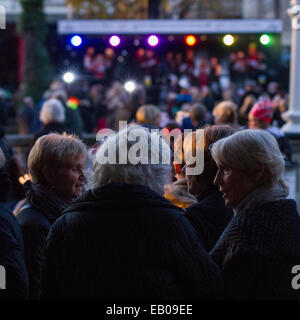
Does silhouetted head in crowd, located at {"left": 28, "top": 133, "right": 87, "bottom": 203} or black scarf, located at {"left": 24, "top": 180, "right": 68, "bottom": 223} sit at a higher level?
silhouetted head in crowd, located at {"left": 28, "top": 133, "right": 87, "bottom": 203}

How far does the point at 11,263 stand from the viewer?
9.62 ft

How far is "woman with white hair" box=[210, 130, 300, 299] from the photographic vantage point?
2.65 meters

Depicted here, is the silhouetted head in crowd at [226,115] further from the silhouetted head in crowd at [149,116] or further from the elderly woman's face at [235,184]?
the elderly woman's face at [235,184]

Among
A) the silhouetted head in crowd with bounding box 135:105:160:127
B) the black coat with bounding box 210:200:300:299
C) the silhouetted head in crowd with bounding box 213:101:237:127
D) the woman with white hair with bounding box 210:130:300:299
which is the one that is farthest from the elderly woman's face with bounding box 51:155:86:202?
the silhouetted head in crowd with bounding box 213:101:237:127

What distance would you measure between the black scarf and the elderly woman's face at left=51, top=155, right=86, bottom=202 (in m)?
0.06

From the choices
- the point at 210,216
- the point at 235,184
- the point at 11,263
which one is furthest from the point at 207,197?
the point at 11,263

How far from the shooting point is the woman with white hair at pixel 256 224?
2648 millimetres

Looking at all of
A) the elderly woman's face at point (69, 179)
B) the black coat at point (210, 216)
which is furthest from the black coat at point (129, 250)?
the elderly woman's face at point (69, 179)

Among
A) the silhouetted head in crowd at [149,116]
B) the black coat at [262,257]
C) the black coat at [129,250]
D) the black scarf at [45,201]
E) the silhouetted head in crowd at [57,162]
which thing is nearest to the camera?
the black coat at [129,250]

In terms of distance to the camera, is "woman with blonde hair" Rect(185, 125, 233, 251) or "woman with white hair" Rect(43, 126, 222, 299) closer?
"woman with white hair" Rect(43, 126, 222, 299)

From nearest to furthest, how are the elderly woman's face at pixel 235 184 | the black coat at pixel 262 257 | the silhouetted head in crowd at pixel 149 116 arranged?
1. the black coat at pixel 262 257
2. the elderly woman's face at pixel 235 184
3. the silhouetted head in crowd at pixel 149 116

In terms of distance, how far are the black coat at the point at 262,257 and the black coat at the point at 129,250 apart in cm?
14

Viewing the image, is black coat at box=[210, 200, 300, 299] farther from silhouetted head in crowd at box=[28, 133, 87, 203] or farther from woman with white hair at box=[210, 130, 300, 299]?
silhouetted head in crowd at box=[28, 133, 87, 203]
